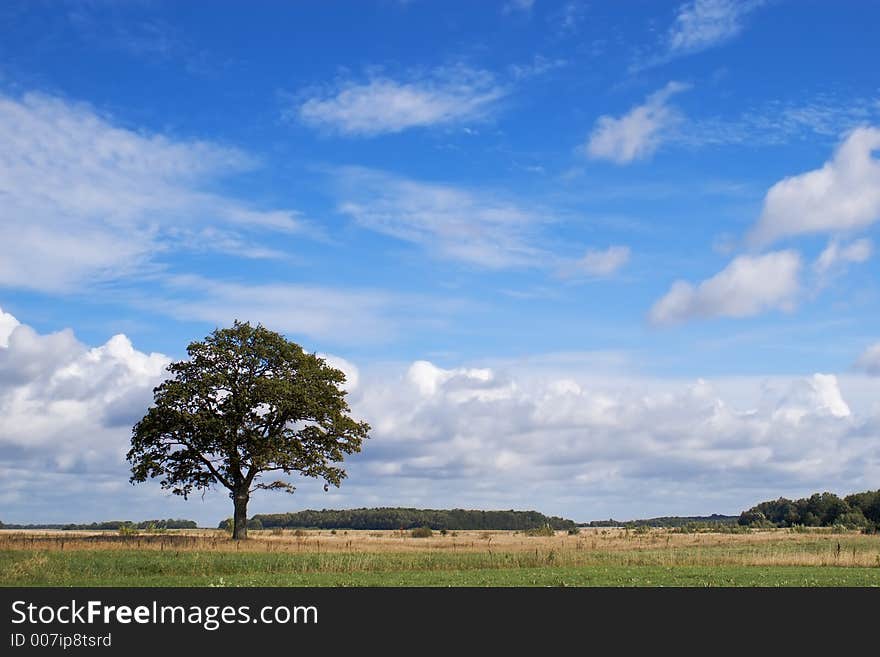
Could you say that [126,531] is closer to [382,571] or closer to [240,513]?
[240,513]

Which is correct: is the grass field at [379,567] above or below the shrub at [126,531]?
below

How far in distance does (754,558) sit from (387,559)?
20.6 m

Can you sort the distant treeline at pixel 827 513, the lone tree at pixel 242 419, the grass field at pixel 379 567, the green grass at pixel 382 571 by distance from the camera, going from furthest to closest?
the distant treeline at pixel 827 513 < the lone tree at pixel 242 419 < the grass field at pixel 379 567 < the green grass at pixel 382 571

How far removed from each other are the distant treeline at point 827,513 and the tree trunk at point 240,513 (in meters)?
97.7

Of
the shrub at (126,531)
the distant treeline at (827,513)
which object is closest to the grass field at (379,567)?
the shrub at (126,531)

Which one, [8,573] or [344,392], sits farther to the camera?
[344,392]

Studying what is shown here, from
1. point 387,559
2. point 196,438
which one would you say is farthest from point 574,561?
point 196,438

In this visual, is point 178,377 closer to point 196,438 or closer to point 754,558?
point 196,438

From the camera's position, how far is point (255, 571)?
43000 mm

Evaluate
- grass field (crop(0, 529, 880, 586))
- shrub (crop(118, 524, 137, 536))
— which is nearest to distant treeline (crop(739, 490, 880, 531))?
grass field (crop(0, 529, 880, 586))

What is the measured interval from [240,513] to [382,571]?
2539 cm

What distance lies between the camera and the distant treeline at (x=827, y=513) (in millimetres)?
142375

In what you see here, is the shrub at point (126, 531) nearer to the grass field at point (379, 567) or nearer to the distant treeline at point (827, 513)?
the grass field at point (379, 567)
